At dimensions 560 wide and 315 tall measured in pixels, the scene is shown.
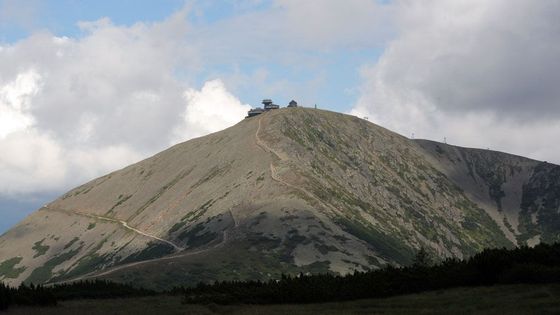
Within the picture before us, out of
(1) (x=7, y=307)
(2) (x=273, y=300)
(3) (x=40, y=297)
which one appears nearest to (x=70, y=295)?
(3) (x=40, y=297)

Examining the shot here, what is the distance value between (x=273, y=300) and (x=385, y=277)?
9.30 metres

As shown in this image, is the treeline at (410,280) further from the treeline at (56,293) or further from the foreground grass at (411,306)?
the treeline at (56,293)

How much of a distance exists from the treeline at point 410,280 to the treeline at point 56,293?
1110cm

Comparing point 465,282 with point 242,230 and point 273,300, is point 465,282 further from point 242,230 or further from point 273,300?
point 242,230

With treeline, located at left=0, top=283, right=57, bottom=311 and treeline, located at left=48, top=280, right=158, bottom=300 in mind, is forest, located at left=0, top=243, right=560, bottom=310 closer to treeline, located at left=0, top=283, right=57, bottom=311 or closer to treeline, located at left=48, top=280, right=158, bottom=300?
treeline, located at left=0, top=283, right=57, bottom=311

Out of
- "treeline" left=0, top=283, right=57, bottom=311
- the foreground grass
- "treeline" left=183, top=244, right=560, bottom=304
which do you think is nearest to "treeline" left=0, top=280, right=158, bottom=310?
"treeline" left=0, top=283, right=57, bottom=311

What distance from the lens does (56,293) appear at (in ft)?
205

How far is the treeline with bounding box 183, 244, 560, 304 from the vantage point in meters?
51.7

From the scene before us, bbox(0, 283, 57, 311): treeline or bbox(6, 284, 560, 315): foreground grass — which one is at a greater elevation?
bbox(0, 283, 57, 311): treeline

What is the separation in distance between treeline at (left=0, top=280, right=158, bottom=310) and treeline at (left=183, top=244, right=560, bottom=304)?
11103 mm

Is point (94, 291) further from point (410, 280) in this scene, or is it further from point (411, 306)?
point (411, 306)

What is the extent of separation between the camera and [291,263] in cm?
16000

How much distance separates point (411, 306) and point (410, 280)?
786cm

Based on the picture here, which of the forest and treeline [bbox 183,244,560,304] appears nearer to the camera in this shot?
the forest
